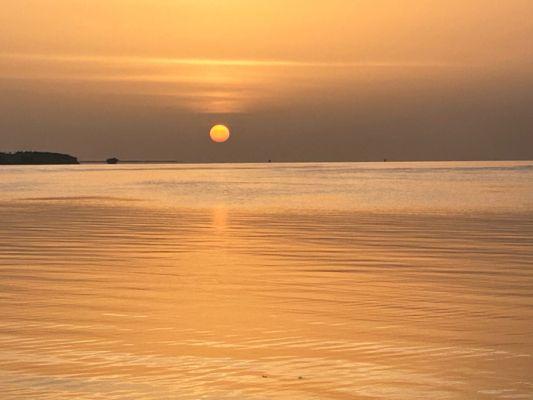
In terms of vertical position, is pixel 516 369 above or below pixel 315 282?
below

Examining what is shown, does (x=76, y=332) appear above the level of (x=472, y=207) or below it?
below

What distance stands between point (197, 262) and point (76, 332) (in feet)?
26.5

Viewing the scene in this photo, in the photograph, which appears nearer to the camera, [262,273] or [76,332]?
[76,332]

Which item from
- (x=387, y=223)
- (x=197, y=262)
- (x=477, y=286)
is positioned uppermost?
(x=387, y=223)

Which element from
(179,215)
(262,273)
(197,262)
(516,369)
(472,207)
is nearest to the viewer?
(516,369)

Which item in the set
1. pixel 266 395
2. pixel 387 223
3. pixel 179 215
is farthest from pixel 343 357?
pixel 179 215

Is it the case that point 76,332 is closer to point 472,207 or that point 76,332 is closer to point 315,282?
point 315,282

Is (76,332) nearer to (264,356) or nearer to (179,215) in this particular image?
(264,356)

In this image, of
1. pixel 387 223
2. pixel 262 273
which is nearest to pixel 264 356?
pixel 262 273

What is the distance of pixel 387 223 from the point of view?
99.7 ft

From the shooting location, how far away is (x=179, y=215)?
36562 mm

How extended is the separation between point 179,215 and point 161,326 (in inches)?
1004

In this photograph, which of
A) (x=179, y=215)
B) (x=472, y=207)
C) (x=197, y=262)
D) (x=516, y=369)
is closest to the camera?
(x=516, y=369)

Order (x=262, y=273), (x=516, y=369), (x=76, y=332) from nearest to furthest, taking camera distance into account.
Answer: (x=516, y=369), (x=76, y=332), (x=262, y=273)
